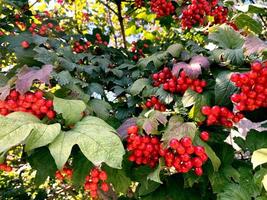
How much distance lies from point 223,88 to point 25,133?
102cm

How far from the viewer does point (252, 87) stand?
1.91m

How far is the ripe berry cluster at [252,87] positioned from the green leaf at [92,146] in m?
0.73

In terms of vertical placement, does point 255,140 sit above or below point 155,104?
below

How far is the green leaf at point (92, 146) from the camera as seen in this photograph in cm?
146

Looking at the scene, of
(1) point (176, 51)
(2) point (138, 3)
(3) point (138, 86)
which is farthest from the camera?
(2) point (138, 3)

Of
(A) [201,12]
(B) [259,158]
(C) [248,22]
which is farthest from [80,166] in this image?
(A) [201,12]

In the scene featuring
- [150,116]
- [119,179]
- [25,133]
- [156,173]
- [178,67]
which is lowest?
[119,179]

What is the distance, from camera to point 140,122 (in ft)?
6.49

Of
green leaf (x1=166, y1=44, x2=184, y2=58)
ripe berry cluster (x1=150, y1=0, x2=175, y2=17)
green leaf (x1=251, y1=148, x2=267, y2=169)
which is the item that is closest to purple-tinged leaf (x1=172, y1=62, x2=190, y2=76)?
green leaf (x1=166, y1=44, x2=184, y2=58)

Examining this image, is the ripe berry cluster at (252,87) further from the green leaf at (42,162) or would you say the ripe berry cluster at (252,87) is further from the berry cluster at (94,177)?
the green leaf at (42,162)

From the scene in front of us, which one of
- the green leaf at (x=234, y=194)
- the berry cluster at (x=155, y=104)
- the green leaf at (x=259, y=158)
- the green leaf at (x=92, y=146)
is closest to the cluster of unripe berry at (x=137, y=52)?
the berry cluster at (x=155, y=104)

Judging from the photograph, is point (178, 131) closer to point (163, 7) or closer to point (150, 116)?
point (150, 116)

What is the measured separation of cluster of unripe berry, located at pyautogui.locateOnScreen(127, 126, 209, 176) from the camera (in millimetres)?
1822

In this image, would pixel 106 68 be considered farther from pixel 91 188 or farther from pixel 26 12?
pixel 26 12
